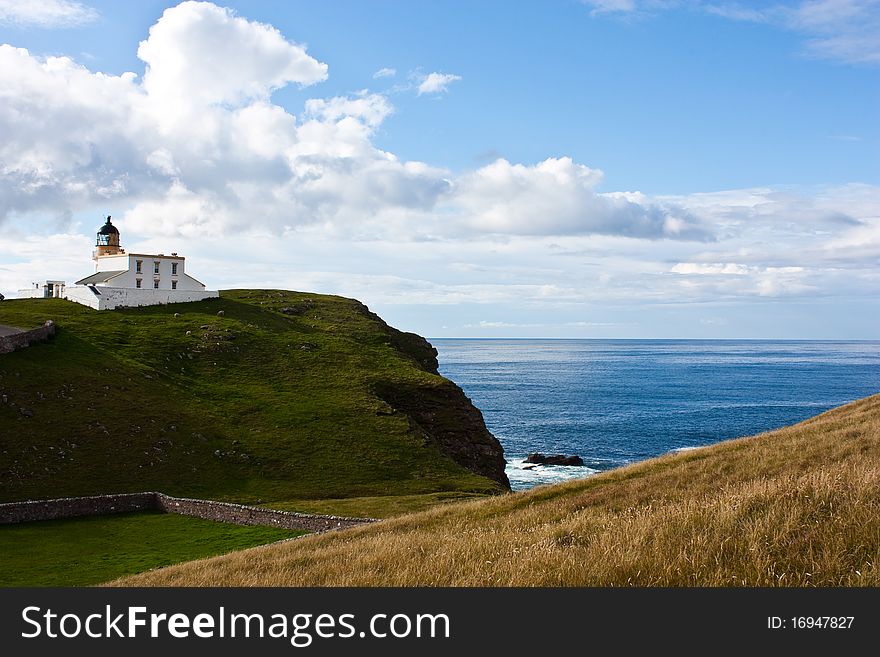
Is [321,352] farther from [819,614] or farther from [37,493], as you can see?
[819,614]

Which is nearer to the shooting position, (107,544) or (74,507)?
(107,544)

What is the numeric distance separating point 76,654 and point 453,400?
222 feet

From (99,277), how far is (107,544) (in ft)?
216

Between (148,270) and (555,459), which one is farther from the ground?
(148,270)

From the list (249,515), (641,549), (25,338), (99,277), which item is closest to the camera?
(641,549)

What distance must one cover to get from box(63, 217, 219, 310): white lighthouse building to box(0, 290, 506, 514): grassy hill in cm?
238

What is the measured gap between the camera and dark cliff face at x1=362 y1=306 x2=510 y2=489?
7144cm

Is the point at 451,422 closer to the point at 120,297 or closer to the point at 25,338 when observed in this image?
the point at 25,338

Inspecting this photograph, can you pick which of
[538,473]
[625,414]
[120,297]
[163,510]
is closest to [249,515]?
[163,510]

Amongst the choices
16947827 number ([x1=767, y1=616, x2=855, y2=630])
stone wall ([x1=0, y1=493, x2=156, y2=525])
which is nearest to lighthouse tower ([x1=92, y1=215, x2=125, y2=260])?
Result: stone wall ([x1=0, y1=493, x2=156, y2=525])

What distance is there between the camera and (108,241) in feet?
357

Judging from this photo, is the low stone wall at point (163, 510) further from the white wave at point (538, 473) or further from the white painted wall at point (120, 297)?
the white painted wall at point (120, 297)

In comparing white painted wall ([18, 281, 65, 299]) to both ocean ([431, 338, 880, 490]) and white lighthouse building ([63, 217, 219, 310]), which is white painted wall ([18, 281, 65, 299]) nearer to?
white lighthouse building ([63, 217, 219, 310])

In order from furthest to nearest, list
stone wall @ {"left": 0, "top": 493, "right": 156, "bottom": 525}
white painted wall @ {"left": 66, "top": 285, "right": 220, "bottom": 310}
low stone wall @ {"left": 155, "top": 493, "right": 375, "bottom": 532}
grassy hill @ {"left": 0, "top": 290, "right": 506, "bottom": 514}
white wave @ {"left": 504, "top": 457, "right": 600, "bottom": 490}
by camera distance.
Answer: white painted wall @ {"left": 66, "top": 285, "right": 220, "bottom": 310} → white wave @ {"left": 504, "top": 457, "right": 600, "bottom": 490} → grassy hill @ {"left": 0, "top": 290, "right": 506, "bottom": 514} → stone wall @ {"left": 0, "top": 493, "right": 156, "bottom": 525} → low stone wall @ {"left": 155, "top": 493, "right": 375, "bottom": 532}
